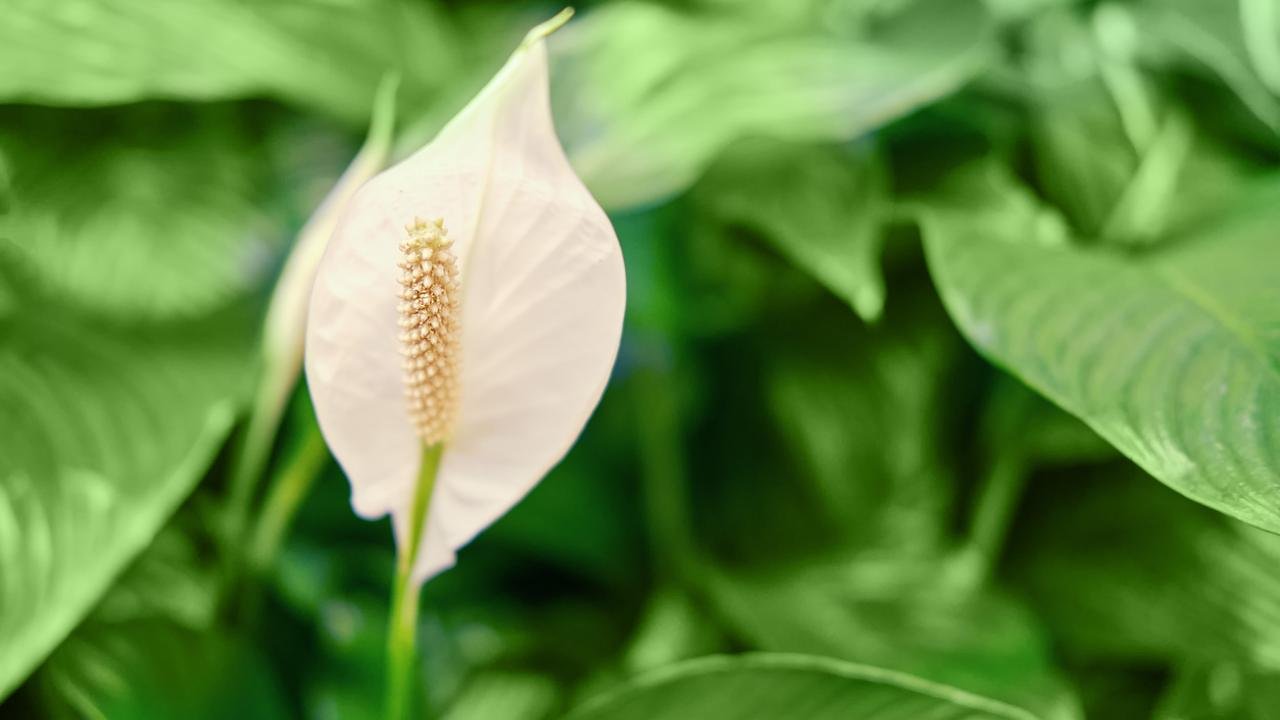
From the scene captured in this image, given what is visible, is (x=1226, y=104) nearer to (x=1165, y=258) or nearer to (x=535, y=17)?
(x=1165, y=258)

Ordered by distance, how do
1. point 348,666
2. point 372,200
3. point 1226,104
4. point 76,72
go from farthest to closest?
point 1226,104 → point 348,666 → point 76,72 → point 372,200

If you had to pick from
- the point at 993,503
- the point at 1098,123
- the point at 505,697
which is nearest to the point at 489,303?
the point at 505,697

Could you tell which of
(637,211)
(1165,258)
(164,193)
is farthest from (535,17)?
(1165,258)

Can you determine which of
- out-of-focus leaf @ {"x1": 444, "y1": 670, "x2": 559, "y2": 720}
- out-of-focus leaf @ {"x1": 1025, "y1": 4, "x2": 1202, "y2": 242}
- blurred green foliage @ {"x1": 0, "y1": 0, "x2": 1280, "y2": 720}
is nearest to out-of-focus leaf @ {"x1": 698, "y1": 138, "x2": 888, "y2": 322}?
blurred green foliage @ {"x1": 0, "y1": 0, "x2": 1280, "y2": 720}

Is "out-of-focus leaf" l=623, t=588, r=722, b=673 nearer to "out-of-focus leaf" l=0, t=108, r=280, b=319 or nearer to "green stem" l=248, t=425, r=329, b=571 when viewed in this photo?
"green stem" l=248, t=425, r=329, b=571

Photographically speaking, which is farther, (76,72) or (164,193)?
(164,193)

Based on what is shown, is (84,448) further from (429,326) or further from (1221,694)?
(1221,694)
